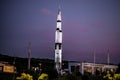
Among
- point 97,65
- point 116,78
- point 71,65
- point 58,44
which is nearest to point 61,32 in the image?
point 58,44

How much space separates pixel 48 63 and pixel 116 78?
12580 centimetres

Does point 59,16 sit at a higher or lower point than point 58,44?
higher

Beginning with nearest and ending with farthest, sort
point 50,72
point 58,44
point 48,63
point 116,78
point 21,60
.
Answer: point 116,78 < point 50,72 < point 58,44 < point 21,60 < point 48,63

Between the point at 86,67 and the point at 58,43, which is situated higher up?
the point at 58,43

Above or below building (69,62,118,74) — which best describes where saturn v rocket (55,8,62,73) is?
above

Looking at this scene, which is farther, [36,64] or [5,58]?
[36,64]

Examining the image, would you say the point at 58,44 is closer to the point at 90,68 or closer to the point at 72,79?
the point at 90,68

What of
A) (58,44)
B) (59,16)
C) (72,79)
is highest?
(59,16)

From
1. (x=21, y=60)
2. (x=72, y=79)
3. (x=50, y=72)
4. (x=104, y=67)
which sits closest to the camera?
(x=72, y=79)

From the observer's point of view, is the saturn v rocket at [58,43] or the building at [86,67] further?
the saturn v rocket at [58,43]

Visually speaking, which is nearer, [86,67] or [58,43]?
[58,43]

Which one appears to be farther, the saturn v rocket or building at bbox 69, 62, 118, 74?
the saturn v rocket

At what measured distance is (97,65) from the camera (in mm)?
107875

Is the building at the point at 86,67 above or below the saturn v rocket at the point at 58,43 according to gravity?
below
